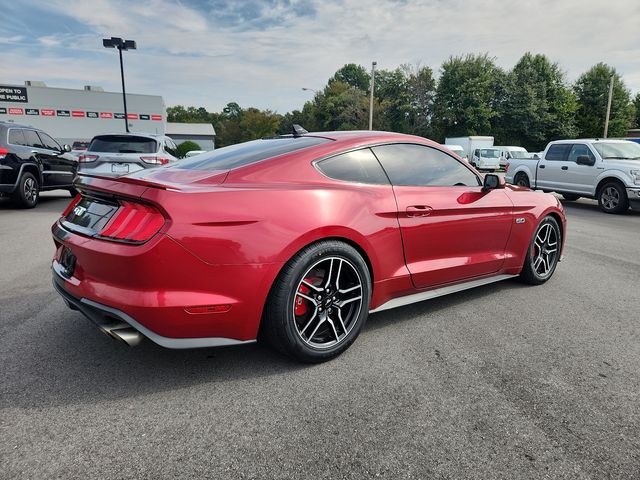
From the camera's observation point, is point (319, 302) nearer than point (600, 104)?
Yes

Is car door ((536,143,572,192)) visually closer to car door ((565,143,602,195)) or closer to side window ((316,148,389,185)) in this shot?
car door ((565,143,602,195))

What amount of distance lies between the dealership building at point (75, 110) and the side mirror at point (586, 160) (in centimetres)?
4902

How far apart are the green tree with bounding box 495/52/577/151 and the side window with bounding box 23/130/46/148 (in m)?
44.2

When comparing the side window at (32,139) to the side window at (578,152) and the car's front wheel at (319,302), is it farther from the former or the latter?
the side window at (578,152)

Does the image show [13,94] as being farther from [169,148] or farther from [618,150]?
[618,150]

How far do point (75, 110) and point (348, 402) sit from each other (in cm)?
5810

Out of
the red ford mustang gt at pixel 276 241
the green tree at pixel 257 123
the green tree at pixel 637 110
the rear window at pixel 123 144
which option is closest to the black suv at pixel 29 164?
the rear window at pixel 123 144

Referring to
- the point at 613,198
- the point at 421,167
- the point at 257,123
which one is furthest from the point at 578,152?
the point at 257,123

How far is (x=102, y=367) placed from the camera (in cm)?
270

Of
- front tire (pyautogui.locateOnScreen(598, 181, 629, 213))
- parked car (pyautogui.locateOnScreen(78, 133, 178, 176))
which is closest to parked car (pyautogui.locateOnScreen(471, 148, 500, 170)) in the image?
front tire (pyautogui.locateOnScreen(598, 181, 629, 213))

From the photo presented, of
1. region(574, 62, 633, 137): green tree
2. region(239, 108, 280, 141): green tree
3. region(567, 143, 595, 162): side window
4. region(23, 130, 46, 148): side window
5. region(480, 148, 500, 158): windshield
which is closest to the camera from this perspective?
region(23, 130, 46, 148): side window

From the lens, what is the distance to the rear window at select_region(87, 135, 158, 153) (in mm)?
9398

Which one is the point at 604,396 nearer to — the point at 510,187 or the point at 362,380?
the point at 362,380

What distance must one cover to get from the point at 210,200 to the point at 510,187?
302cm
